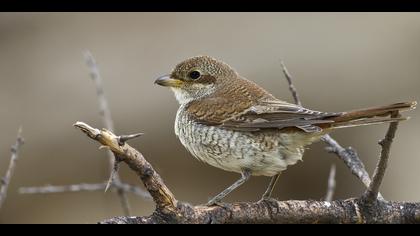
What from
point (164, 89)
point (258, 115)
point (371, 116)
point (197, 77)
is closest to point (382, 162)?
point (371, 116)

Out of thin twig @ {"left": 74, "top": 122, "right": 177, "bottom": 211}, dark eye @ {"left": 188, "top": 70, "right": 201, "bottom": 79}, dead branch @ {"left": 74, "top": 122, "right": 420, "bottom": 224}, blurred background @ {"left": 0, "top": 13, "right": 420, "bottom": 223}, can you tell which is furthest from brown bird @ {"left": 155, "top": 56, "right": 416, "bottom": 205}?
blurred background @ {"left": 0, "top": 13, "right": 420, "bottom": 223}

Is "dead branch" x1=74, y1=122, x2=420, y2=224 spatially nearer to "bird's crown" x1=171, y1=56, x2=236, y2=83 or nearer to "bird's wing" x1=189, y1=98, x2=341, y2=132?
"bird's wing" x1=189, y1=98, x2=341, y2=132

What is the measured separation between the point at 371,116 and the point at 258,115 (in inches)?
33.5

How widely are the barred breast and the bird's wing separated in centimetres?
5

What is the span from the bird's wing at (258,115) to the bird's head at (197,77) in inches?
10.1

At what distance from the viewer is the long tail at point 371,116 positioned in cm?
341

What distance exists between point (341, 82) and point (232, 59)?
1332 mm

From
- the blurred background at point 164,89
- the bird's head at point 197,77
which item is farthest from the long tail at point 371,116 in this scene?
the blurred background at point 164,89

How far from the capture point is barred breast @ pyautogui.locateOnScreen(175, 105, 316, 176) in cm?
423

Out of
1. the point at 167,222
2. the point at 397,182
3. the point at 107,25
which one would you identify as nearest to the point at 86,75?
the point at 107,25

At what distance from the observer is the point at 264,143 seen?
4.24m

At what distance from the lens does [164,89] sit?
932cm

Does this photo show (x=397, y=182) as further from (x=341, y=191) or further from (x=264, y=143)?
(x=264, y=143)

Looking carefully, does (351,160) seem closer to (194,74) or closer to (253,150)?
(253,150)
